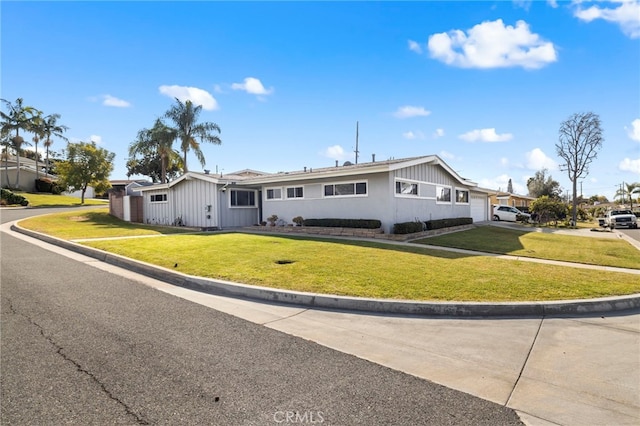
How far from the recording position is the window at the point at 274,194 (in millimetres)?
20797

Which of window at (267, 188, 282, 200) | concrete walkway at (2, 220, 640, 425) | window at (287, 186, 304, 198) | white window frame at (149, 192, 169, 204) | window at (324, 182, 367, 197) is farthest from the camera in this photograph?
white window frame at (149, 192, 169, 204)

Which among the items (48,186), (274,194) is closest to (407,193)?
(274,194)

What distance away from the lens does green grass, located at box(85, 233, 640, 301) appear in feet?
22.0

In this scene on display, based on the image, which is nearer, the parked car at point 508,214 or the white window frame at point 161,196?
the white window frame at point 161,196

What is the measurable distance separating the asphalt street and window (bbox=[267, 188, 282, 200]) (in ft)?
50.2

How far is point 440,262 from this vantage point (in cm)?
977

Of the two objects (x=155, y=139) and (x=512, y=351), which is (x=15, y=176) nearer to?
(x=155, y=139)

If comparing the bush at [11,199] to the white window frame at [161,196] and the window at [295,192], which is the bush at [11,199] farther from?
the window at [295,192]

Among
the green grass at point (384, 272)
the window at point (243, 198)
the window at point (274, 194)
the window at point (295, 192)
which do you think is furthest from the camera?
the window at point (243, 198)

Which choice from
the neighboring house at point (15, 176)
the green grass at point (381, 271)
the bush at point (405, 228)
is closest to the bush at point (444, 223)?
the bush at point (405, 228)

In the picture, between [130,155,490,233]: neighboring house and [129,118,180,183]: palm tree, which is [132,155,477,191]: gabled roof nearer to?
[130,155,490,233]: neighboring house

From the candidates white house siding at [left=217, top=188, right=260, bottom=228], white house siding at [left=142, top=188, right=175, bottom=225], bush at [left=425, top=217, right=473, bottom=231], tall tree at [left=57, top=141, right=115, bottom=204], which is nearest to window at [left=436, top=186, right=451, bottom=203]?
bush at [left=425, top=217, right=473, bottom=231]

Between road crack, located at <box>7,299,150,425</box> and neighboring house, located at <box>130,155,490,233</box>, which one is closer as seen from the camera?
road crack, located at <box>7,299,150,425</box>

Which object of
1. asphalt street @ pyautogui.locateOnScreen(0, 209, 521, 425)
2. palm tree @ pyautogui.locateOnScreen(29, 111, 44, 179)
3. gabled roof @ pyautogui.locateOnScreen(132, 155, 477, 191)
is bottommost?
asphalt street @ pyautogui.locateOnScreen(0, 209, 521, 425)
